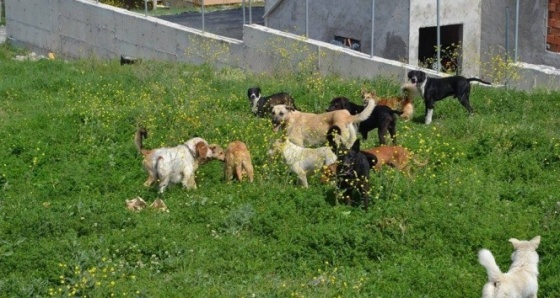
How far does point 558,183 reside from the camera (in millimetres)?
13766

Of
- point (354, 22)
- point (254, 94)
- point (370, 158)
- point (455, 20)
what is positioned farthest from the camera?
point (354, 22)

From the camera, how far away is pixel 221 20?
97.6 feet

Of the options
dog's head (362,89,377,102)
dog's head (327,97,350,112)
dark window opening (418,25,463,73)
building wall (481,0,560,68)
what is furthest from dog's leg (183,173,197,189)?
dark window opening (418,25,463,73)

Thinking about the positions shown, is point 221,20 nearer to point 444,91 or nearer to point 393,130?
point 444,91

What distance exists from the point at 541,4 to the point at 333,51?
4871 mm

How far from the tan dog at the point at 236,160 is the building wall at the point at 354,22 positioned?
10.9 m

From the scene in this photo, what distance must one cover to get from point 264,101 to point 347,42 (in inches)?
333

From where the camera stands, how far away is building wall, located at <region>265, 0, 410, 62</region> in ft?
82.8

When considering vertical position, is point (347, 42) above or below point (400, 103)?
above

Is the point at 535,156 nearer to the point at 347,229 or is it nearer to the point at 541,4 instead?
the point at 347,229

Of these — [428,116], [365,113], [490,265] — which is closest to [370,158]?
[365,113]

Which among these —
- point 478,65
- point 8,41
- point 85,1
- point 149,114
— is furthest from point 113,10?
point 149,114

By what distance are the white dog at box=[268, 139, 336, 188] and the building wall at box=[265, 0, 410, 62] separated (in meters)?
11.1

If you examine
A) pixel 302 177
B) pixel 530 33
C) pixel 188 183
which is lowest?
pixel 188 183
